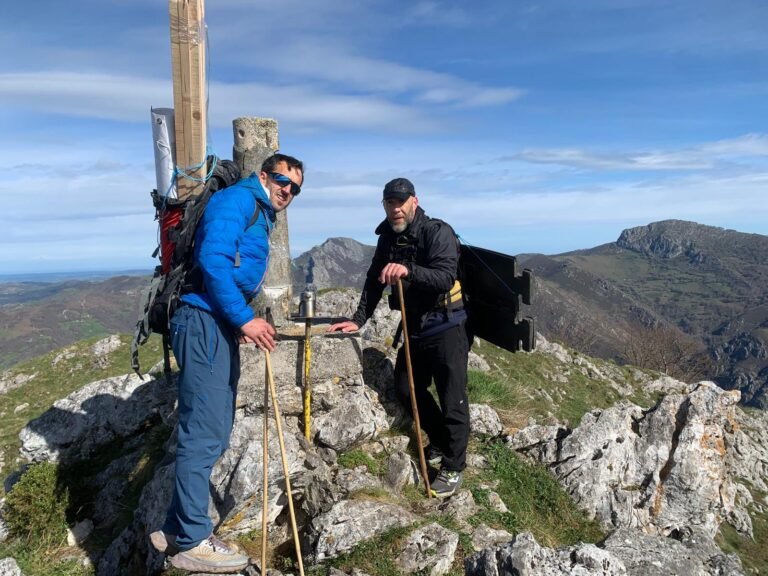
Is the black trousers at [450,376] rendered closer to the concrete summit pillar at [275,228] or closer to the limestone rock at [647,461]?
the limestone rock at [647,461]

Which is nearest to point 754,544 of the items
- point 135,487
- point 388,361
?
point 388,361

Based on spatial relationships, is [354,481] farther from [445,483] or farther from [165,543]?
[165,543]

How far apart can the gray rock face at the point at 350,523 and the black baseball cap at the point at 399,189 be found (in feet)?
12.2

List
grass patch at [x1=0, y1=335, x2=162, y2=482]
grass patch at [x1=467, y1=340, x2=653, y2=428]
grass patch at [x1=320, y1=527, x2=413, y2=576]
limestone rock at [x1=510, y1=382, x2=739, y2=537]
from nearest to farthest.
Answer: grass patch at [x1=320, y1=527, x2=413, y2=576]
limestone rock at [x1=510, y1=382, x2=739, y2=537]
grass patch at [x1=0, y1=335, x2=162, y2=482]
grass patch at [x1=467, y1=340, x2=653, y2=428]

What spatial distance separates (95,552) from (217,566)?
9.93 ft

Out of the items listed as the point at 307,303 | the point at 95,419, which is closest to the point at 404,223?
the point at 307,303

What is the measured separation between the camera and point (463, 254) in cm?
839

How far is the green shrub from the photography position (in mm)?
7555

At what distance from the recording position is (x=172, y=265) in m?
5.75

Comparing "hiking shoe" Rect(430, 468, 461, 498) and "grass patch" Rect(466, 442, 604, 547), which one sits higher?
"hiking shoe" Rect(430, 468, 461, 498)

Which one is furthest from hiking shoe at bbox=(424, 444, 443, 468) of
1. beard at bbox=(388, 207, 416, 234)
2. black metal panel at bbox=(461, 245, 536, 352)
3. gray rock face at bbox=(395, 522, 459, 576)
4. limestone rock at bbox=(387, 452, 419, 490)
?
beard at bbox=(388, 207, 416, 234)

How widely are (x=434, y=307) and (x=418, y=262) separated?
0.65 metres

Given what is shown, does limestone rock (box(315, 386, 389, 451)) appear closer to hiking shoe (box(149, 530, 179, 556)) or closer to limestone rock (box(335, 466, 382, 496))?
Result: limestone rock (box(335, 466, 382, 496))

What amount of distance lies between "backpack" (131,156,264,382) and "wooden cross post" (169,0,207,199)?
0.28 meters
